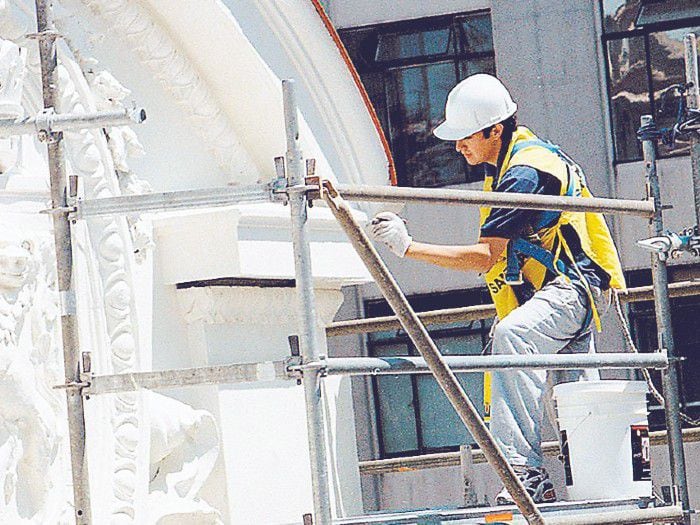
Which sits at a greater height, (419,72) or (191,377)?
(419,72)

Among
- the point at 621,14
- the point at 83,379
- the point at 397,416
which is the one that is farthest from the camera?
the point at 397,416

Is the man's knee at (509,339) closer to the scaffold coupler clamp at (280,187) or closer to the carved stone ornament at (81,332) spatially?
the carved stone ornament at (81,332)

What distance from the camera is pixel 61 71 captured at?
7320 mm

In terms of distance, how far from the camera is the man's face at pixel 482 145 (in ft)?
25.7

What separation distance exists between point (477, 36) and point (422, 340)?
46.8 ft

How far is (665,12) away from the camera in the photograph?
1948cm

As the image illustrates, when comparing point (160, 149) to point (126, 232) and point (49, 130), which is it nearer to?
point (126, 232)

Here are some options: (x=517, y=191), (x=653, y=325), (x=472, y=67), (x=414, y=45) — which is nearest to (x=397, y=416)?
(x=653, y=325)

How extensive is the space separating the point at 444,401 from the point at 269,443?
11.8 meters

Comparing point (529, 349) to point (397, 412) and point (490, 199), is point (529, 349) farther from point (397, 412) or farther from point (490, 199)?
point (397, 412)

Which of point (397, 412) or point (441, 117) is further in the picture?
point (441, 117)

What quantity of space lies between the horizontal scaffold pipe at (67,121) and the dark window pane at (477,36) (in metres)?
14.1

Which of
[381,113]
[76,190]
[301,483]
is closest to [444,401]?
[381,113]

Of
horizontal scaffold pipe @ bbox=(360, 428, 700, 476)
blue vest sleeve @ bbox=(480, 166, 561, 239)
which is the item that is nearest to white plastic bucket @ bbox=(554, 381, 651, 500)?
blue vest sleeve @ bbox=(480, 166, 561, 239)
